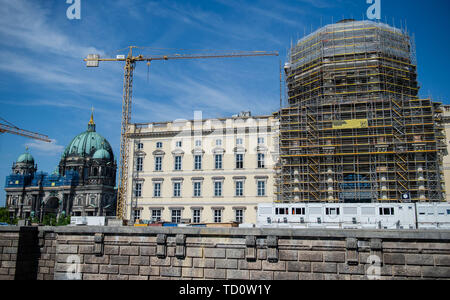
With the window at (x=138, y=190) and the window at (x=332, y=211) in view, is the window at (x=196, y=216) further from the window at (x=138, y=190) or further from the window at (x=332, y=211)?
the window at (x=332, y=211)

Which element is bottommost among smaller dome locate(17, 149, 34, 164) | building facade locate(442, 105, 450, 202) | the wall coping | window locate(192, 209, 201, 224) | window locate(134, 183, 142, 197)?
the wall coping

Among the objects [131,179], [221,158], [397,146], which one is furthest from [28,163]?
[397,146]

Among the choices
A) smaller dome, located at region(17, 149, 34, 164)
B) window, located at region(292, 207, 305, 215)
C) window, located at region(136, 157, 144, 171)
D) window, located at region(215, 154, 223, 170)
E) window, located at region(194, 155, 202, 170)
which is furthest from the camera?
smaller dome, located at region(17, 149, 34, 164)

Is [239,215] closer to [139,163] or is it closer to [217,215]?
[217,215]

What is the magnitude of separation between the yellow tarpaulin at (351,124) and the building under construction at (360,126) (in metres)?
0.11

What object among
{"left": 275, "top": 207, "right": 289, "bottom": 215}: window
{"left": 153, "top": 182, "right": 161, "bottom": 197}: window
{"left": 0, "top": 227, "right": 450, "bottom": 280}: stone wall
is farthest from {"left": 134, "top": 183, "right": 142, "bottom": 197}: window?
{"left": 0, "top": 227, "right": 450, "bottom": 280}: stone wall

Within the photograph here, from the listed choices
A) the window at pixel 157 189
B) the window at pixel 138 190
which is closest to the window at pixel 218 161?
the window at pixel 157 189

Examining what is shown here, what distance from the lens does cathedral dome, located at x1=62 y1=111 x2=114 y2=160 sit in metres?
128

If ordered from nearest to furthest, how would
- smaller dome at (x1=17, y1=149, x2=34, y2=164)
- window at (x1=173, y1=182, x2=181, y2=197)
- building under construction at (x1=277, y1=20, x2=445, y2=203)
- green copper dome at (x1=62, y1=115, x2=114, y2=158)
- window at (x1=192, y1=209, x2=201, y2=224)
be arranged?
building under construction at (x1=277, y1=20, x2=445, y2=203), window at (x1=192, y1=209, x2=201, y2=224), window at (x1=173, y1=182, x2=181, y2=197), green copper dome at (x1=62, y1=115, x2=114, y2=158), smaller dome at (x1=17, y1=149, x2=34, y2=164)

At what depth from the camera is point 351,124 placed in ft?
155

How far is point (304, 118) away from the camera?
49.9 m

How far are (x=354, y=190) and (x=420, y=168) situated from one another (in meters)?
7.50

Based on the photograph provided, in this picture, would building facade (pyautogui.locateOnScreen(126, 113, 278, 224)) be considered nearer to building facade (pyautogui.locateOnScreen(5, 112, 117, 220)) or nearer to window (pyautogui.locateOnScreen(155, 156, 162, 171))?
window (pyautogui.locateOnScreen(155, 156, 162, 171))

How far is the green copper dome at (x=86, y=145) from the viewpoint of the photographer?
5034 inches
